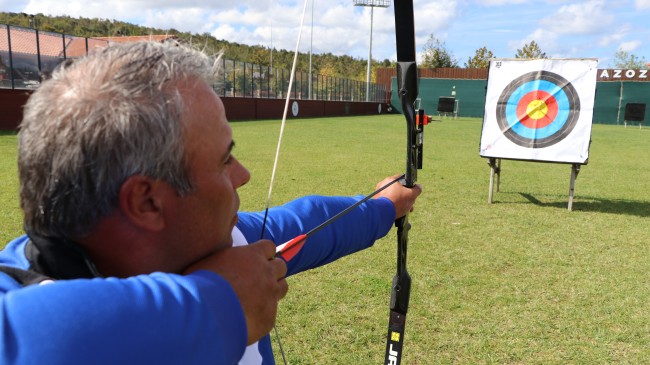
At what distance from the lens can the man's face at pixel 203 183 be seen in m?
0.56

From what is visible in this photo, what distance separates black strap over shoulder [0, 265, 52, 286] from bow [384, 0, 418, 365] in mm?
866

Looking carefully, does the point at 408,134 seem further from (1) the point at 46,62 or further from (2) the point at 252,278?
(1) the point at 46,62

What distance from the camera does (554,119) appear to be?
4652 mm

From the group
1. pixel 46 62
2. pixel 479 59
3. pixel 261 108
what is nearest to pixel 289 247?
pixel 46 62

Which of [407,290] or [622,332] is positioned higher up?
[407,290]

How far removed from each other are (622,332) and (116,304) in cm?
222

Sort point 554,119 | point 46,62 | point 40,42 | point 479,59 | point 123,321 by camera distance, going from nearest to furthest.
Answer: point 123,321
point 554,119
point 46,62
point 40,42
point 479,59

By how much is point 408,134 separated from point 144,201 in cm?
79

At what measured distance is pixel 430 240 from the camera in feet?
10.8

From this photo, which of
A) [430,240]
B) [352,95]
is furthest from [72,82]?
[352,95]

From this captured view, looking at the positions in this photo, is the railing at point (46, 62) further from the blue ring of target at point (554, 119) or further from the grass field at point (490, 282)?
the grass field at point (490, 282)

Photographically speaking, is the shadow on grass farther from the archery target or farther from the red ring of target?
the red ring of target

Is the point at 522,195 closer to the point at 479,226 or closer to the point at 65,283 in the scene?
the point at 479,226

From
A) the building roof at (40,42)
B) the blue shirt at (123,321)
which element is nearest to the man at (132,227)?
the blue shirt at (123,321)
